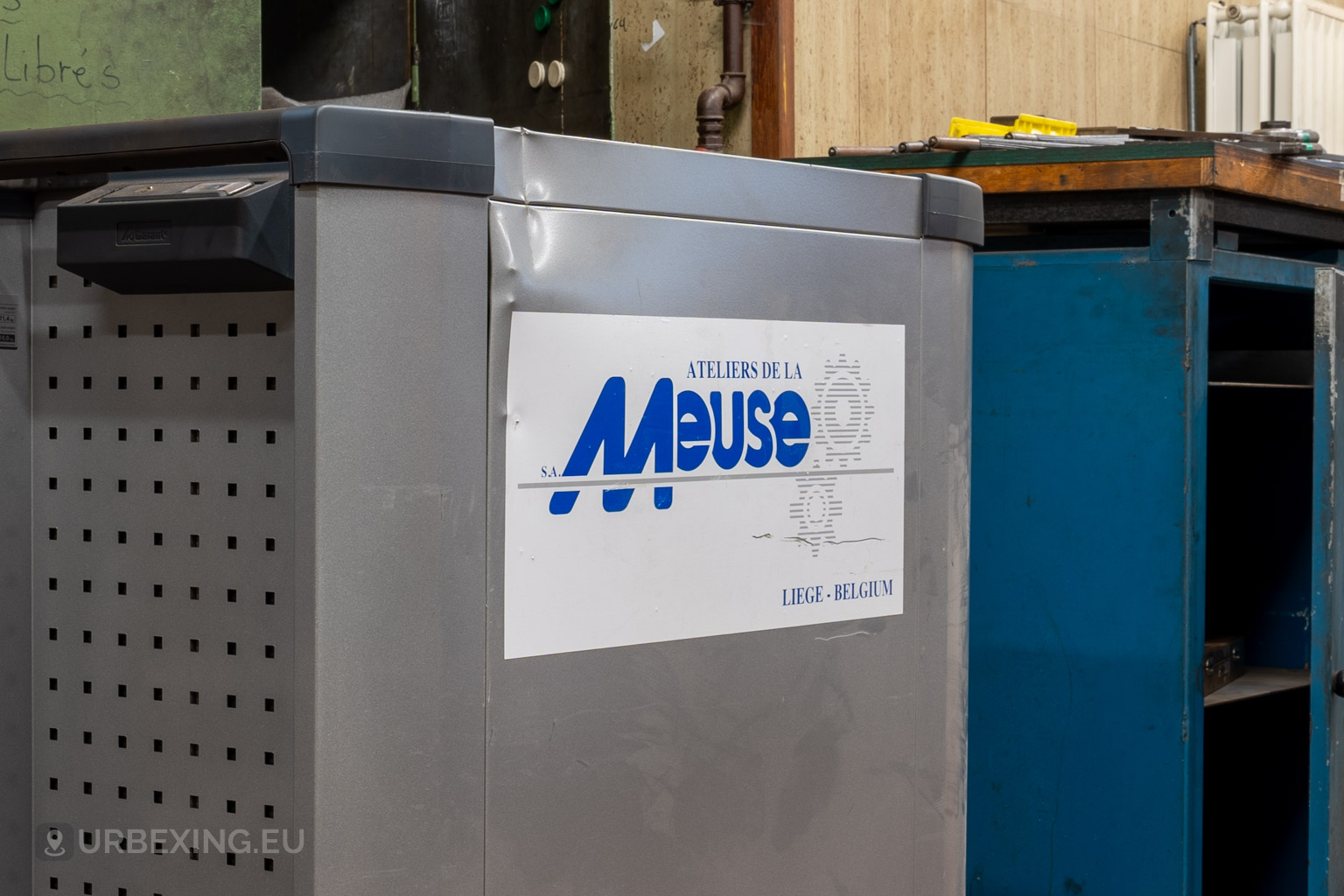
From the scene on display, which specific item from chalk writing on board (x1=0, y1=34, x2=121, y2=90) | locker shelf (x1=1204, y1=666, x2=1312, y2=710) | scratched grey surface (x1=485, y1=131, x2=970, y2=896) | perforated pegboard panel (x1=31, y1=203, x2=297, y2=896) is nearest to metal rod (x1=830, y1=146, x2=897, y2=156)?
scratched grey surface (x1=485, y1=131, x2=970, y2=896)

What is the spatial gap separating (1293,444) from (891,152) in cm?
108

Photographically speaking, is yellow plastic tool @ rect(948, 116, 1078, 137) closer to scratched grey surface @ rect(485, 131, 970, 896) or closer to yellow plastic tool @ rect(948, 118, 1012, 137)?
yellow plastic tool @ rect(948, 118, 1012, 137)

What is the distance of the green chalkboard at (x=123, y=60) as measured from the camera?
155cm

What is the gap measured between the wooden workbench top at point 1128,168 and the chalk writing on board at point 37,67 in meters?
1.23

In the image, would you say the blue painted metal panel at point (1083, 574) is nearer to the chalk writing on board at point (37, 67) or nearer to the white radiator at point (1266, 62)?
the chalk writing on board at point (37, 67)

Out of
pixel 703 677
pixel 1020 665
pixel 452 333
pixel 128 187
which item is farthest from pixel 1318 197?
pixel 128 187

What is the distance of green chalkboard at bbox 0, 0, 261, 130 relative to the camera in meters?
1.55

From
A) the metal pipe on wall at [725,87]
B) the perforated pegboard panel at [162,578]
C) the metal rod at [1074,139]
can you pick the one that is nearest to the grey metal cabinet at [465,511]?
the perforated pegboard panel at [162,578]

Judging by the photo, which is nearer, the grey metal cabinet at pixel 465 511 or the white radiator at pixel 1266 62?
the grey metal cabinet at pixel 465 511

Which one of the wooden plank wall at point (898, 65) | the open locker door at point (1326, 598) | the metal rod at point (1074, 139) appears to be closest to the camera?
the open locker door at point (1326, 598)

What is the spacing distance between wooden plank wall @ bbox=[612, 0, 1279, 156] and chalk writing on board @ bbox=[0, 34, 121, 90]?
1.69 meters

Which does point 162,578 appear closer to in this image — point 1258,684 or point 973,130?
point 973,130

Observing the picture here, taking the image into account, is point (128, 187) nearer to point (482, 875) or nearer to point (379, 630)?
point (379, 630)

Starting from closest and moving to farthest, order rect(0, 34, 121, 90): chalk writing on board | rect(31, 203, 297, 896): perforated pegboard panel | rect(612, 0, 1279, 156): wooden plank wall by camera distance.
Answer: rect(31, 203, 297, 896): perforated pegboard panel → rect(0, 34, 121, 90): chalk writing on board → rect(612, 0, 1279, 156): wooden plank wall
